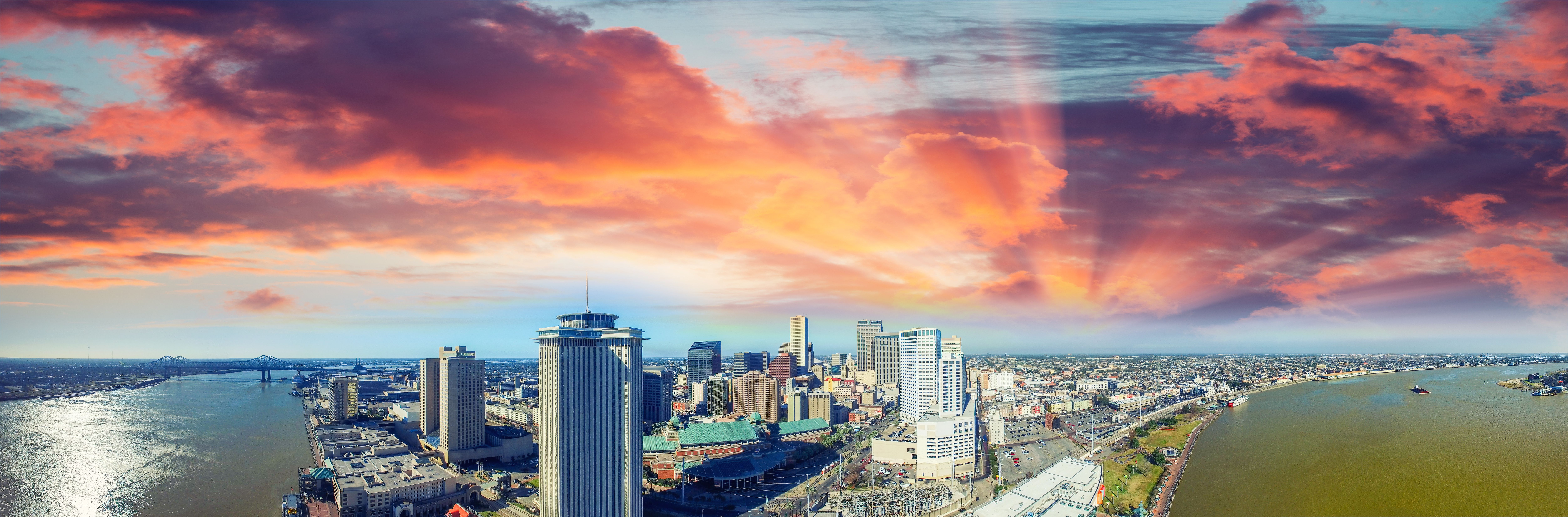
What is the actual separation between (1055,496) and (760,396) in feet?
62.8

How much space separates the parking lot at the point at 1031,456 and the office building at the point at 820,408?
31.1 ft

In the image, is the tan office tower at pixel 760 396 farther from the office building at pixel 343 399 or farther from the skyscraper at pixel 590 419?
the office building at pixel 343 399

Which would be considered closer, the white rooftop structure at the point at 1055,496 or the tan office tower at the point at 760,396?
the white rooftop structure at the point at 1055,496

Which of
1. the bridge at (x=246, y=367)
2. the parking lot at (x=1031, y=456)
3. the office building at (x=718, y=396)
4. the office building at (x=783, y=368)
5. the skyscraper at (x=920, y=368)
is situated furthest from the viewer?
the bridge at (x=246, y=367)

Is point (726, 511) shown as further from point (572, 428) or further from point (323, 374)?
point (323, 374)

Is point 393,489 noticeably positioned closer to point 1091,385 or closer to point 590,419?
point 590,419

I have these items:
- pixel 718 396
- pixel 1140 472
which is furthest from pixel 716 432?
pixel 718 396

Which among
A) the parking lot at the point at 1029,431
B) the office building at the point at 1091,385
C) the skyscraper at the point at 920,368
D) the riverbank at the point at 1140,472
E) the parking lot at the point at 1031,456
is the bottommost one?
the office building at the point at 1091,385

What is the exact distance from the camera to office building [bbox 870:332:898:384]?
48594 millimetres

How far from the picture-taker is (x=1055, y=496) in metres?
14.6

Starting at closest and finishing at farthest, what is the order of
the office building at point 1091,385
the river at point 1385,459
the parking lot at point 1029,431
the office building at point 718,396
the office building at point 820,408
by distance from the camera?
the river at point 1385,459 → the parking lot at point 1029,431 → the office building at point 820,408 → the office building at point 718,396 → the office building at point 1091,385

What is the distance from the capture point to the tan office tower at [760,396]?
32.2 meters

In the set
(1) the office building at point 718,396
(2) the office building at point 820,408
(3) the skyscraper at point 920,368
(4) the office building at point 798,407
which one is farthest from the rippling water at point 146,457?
(3) the skyscraper at point 920,368

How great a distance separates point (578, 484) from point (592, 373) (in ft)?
7.19
